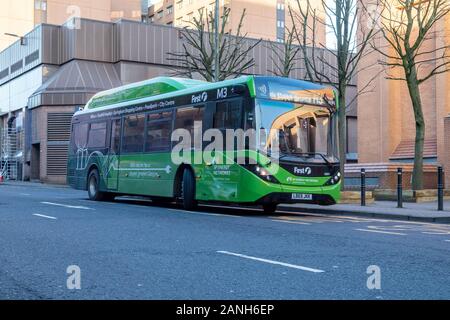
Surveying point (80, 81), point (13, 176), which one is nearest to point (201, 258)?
point (80, 81)

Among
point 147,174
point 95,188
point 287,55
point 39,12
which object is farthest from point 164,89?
point 39,12

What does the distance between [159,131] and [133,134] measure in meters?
1.58

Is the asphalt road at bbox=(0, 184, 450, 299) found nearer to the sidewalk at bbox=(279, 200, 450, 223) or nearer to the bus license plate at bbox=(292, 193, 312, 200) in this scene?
the bus license plate at bbox=(292, 193, 312, 200)

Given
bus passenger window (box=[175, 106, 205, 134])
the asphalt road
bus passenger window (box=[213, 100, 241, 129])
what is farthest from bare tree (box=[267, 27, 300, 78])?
the asphalt road

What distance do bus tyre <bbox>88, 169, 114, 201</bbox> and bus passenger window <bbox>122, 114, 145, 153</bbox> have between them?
2.34 metres

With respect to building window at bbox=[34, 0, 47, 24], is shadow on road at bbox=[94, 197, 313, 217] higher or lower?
lower

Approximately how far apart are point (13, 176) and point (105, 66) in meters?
16.0

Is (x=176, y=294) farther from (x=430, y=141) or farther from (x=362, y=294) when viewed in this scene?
(x=430, y=141)

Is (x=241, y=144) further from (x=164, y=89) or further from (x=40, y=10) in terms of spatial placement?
(x=40, y=10)

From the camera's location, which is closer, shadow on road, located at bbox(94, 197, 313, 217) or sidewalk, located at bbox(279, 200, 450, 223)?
sidewalk, located at bbox(279, 200, 450, 223)

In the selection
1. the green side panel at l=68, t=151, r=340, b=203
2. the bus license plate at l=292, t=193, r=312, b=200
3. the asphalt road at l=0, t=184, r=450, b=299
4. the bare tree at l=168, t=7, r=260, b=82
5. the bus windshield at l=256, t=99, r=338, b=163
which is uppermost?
the bare tree at l=168, t=7, r=260, b=82

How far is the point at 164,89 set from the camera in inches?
688

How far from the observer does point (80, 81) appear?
44719 mm

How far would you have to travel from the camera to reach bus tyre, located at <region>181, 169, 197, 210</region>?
15.5 m
